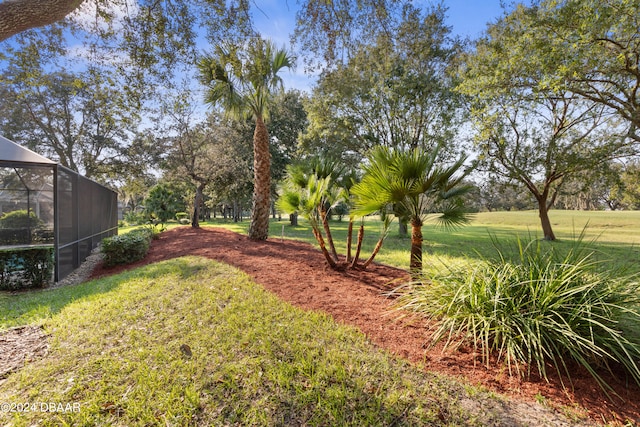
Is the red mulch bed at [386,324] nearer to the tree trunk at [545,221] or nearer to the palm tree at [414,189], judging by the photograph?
the palm tree at [414,189]

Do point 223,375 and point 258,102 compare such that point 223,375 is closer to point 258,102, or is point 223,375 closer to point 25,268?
point 25,268

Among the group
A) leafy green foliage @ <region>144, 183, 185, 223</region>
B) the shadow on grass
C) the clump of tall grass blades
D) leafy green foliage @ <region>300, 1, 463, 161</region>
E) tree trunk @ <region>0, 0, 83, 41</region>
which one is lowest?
the shadow on grass

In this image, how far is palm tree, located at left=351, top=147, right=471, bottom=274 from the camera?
3951 mm

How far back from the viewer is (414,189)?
3934mm

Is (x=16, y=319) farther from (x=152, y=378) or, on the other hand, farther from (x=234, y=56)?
(x=234, y=56)

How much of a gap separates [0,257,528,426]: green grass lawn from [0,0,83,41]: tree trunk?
3.84 m

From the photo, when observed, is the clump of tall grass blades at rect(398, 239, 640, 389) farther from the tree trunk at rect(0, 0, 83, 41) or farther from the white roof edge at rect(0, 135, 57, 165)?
the white roof edge at rect(0, 135, 57, 165)

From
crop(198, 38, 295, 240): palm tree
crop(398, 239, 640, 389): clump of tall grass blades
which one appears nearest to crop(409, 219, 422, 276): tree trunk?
crop(398, 239, 640, 389): clump of tall grass blades

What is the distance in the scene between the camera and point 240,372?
2.30m

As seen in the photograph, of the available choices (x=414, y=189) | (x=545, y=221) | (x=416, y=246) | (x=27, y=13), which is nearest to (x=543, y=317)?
(x=416, y=246)

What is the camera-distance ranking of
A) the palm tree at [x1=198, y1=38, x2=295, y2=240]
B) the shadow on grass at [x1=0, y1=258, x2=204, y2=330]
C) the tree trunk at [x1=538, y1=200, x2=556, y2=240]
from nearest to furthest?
the shadow on grass at [x1=0, y1=258, x2=204, y2=330], the palm tree at [x1=198, y1=38, x2=295, y2=240], the tree trunk at [x1=538, y1=200, x2=556, y2=240]

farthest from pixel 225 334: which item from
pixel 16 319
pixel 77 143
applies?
pixel 77 143

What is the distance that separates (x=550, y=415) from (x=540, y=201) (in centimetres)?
1706

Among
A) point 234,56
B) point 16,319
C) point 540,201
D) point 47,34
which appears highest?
point 47,34
